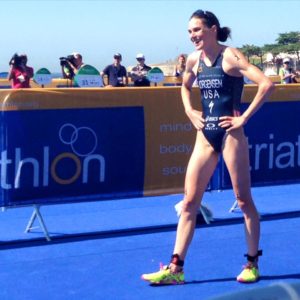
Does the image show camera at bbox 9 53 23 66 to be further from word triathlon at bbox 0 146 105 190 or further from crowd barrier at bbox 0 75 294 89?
word triathlon at bbox 0 146 105 190

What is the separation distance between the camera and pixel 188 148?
8.27 metres

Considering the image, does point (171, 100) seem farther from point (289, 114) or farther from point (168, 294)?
point (168, 294)

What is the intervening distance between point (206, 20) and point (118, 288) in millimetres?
2141

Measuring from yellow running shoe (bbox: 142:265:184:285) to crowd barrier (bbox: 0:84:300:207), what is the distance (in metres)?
2.00

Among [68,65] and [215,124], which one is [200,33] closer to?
[215,124]

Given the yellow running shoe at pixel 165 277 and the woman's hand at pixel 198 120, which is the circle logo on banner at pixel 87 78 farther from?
the yellow running shoe at pixel 165 277

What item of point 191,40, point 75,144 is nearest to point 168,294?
point 191,40

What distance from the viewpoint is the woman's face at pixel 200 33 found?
5.61 meters

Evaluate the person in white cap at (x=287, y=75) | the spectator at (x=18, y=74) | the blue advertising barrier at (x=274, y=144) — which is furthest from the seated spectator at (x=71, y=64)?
the blue advertising barrier at (x=274, y=144)

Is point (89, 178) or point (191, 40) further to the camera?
point (89, 178)

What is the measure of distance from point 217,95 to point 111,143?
2.29 metres

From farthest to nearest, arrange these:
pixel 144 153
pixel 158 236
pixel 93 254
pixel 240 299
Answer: pixel 144 153
pixel 158 236
pixel 93 254
pixel 240 299

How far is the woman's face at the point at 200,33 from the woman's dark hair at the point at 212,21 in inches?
1.2

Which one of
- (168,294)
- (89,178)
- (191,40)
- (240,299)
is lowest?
(168,294)
